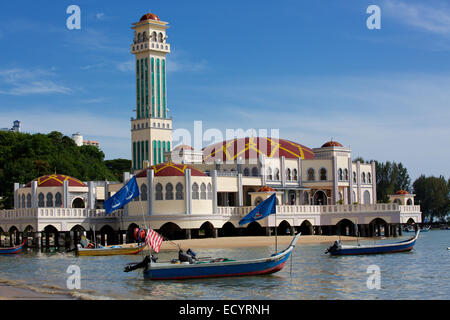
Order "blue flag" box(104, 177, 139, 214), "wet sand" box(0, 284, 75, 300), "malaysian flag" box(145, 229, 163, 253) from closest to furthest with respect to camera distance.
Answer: "wet sand" box(0, 284, 75, 300) → "malaysian flag" box(145, 229, 163, 253) → "blue flag" box(104, 177, 139, 214)

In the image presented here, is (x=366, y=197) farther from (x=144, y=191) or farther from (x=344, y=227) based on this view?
(x=144, y=191)

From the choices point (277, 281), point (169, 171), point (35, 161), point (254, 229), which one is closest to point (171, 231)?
point (169, 171)

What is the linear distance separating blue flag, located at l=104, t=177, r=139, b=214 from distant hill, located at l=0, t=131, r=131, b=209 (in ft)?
109

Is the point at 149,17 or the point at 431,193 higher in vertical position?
the point at 149,17

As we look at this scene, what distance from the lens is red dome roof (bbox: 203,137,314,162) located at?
9306 cm

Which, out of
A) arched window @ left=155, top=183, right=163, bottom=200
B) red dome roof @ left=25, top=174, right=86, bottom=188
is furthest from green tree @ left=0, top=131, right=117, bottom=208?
arched window @ left=155, top=183, right=163, bottom=200

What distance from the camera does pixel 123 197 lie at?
178 ft

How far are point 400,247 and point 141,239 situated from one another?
2187 cm

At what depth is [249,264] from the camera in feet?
133

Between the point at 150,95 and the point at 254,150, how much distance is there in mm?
20519

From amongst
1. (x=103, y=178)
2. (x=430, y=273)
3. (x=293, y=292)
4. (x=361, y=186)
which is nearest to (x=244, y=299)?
(x=293, y=292)

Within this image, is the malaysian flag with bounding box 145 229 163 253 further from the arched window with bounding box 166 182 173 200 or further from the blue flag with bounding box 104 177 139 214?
the arched window with bounding box 166 182 173 200

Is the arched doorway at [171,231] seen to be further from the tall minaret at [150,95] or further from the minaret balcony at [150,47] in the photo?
the minaret balcony at [150,47]
